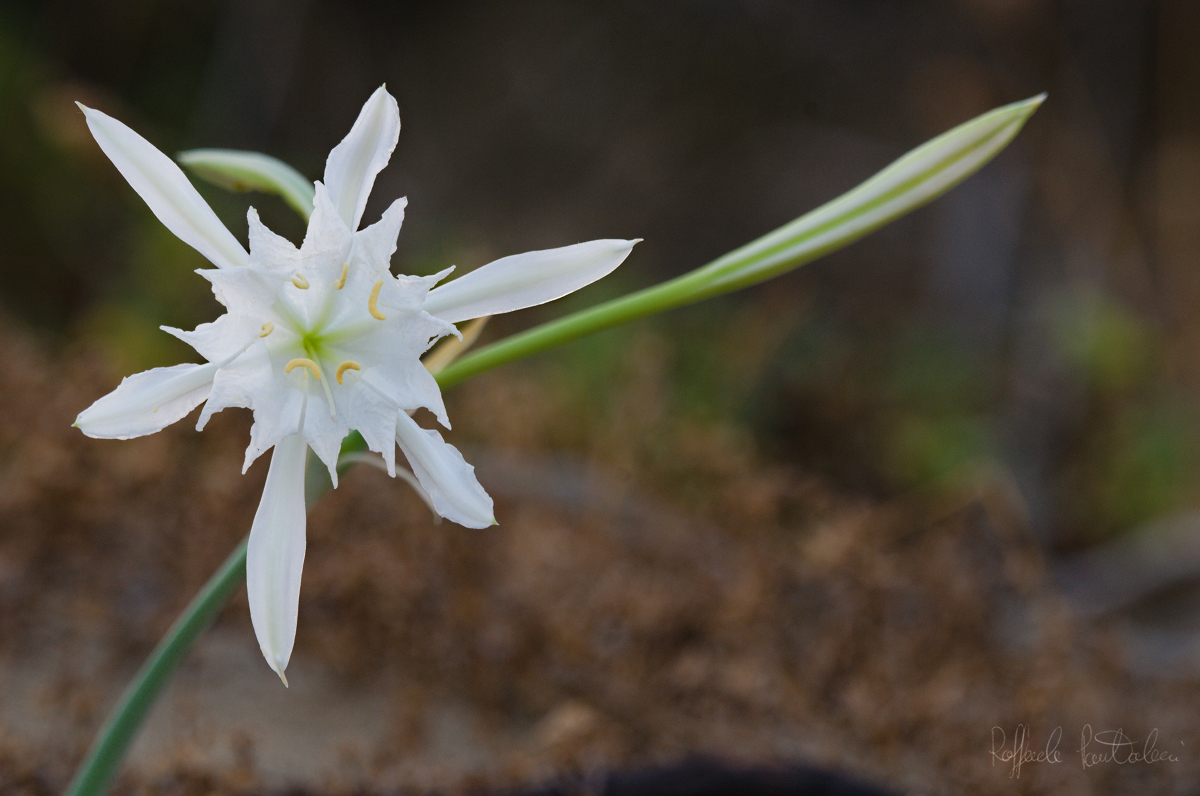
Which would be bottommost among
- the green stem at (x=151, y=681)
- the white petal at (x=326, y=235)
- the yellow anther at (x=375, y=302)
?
the green stem at (x=151, y=681)

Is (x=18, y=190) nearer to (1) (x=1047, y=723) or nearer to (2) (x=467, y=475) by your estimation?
(2) (x=467, y=475)

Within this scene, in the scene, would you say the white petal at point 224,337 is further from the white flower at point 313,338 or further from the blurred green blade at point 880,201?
the blurred green blade at point 880,201

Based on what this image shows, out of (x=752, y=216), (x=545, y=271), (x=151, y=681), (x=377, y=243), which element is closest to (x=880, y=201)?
(x=545, y=271)

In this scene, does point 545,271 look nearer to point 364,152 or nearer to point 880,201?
point 364,152

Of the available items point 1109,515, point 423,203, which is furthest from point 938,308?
point 423,203

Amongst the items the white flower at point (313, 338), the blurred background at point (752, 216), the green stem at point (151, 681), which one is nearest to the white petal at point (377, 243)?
the white flower at point (313, 338)

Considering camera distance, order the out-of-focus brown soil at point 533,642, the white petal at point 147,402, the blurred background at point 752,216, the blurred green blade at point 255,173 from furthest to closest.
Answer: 1. the blurred background at point 752,216
2. the out-of-focus brown soil at point 533,642
3. the blurred green blade at point 255,173
4. the white petal at point 147,402
